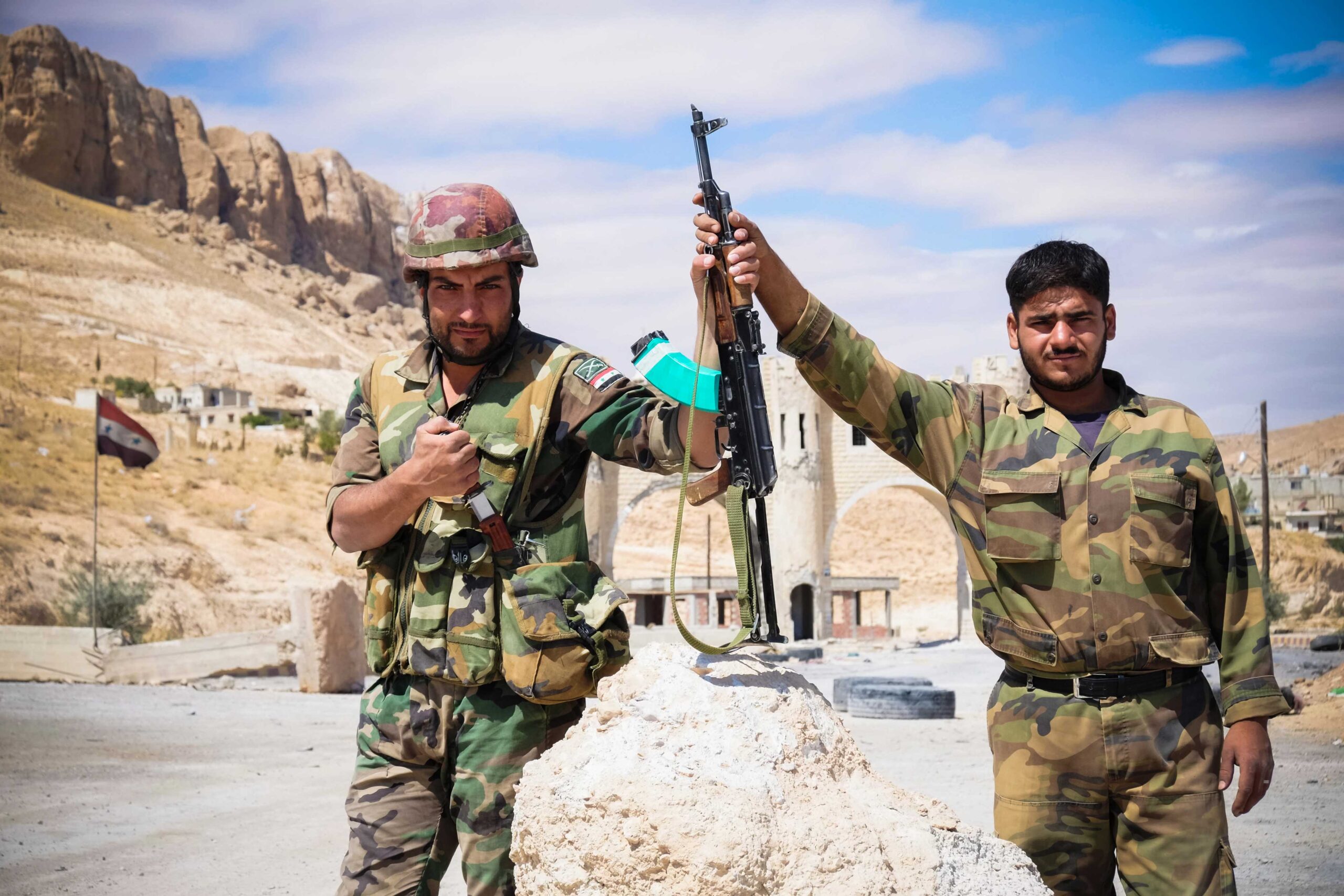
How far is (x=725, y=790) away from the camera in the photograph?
2.09 metres

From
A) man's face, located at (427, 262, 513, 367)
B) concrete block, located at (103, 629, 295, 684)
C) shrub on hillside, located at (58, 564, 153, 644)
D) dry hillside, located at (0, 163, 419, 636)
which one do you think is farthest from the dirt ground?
dry hillside, located at (0, 163, 419, 636)

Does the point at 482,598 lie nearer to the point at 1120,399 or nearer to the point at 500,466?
the point at 500,466

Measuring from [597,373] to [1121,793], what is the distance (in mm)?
1522

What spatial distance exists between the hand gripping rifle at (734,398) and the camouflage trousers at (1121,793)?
74 centimetres

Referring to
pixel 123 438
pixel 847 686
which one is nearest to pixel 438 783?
pixel 847 686

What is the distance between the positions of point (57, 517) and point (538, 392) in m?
24.9

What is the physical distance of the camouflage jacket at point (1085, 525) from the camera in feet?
8.78

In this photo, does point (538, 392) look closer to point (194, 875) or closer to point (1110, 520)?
point (1110, 520)

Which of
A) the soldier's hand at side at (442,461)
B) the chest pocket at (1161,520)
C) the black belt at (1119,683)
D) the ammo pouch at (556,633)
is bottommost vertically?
the black belt at (1119,683)

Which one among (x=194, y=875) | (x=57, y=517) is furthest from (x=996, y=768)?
(x=57, y=517)

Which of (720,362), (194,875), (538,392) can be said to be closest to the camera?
(720,362)

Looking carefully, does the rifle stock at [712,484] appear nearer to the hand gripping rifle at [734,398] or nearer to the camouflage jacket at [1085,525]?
the hand gripping rifle at [734,398]

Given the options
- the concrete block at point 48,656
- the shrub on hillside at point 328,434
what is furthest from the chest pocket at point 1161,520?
the shrub on hillside at point 328,434

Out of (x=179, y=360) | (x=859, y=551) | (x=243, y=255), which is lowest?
(x=859, y=551)
